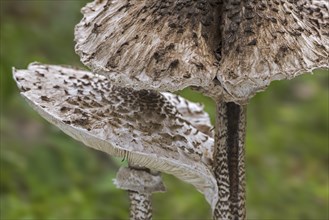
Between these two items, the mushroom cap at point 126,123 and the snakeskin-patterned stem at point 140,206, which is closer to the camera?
the mushroom cap at point 126,123

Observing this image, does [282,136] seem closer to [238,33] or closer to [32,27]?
[32,27]

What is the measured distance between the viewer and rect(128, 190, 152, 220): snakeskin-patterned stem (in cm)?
208

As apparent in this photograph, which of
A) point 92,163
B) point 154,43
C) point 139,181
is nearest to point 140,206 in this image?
point 139,181

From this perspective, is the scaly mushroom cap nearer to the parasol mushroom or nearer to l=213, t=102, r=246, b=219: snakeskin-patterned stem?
the parasol mushroom

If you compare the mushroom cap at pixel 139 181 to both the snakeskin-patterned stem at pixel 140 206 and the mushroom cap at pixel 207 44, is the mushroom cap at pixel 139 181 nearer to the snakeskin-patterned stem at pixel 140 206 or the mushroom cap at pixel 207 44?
the snakeskin-patterned stem at pixel 140 206

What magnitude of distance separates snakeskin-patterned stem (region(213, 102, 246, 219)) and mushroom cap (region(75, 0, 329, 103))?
0.46ft

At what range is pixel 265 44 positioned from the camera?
1702mm

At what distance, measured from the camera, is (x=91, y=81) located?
202cm

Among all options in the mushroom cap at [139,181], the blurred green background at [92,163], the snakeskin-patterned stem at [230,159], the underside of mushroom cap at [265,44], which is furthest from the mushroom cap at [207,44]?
the blurred green background at [92,163]

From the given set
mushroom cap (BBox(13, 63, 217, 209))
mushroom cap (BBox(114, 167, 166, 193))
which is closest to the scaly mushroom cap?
mushroom cap (BBox(13, 63, 217, 209))

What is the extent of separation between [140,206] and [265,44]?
641 millimetres

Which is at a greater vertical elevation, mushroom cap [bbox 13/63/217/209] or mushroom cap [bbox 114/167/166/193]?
mushroom cap [bbox 13/63/217/209]

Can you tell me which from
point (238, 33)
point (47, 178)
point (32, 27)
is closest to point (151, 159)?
point (238, 33)

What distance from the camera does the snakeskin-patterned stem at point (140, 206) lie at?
2.08 metres
